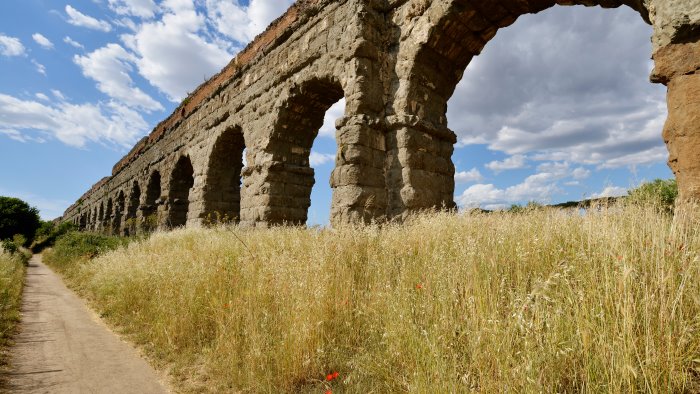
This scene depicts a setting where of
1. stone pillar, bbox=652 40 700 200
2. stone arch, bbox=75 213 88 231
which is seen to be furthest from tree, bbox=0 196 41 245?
stone pillar, bbox=652 40 700 200

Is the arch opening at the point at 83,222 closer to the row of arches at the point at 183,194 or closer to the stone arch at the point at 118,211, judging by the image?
the row of arches at the point at 183,194

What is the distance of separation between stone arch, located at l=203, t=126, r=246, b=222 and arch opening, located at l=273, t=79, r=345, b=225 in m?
2.86

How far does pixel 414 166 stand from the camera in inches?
242

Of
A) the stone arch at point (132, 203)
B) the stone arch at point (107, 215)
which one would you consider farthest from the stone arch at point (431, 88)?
the stone arch at point (107, 215)

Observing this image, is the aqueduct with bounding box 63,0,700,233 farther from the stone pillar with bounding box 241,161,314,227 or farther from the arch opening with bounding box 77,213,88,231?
the arch opening with bounding box 77,213,88,231

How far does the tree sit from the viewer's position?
68.9 ft

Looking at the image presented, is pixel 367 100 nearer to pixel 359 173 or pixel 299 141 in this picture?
pixel 359 173

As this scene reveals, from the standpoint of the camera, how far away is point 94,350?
3877 mm

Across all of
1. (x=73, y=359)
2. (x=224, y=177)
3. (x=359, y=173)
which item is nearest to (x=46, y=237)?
(x=224, y=177)

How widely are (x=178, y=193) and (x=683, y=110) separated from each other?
15195mm

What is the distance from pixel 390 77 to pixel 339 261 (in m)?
4.19

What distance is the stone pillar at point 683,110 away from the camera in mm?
3252

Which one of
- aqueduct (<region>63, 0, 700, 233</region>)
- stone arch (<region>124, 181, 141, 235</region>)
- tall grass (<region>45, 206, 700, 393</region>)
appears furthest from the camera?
stone arch (<region>124, 181, 141, 235</region>)

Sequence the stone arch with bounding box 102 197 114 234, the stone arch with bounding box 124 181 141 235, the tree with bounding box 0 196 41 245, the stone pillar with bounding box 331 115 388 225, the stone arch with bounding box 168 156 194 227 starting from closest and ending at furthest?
the stone pillar with bounding box 331 115 388 225 < the stone arch with bounding box 168 156 194 227 < the stone arch with bounding box 124 181 141 235 < the tree with bounding box 0 196 41 245 < the stone arch with bounding box 102 197 114 234
